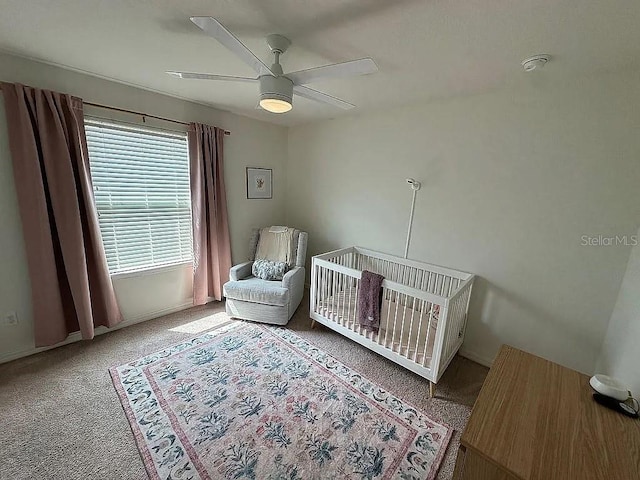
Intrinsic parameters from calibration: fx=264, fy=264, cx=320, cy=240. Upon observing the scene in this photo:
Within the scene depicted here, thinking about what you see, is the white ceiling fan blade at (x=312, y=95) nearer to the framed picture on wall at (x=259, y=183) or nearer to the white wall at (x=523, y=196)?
the white wall at (x=523, y=196)

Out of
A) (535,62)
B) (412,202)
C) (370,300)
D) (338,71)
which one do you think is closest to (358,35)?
(338,71)

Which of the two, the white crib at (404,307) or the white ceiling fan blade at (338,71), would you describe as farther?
the white crib at (404,307)

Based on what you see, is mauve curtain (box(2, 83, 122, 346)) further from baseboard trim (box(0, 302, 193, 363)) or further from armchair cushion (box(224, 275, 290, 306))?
armchair cushion (box(224, 275, 290, 306))

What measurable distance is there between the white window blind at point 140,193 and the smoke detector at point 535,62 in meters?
2.93

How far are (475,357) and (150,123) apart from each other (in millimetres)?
3767

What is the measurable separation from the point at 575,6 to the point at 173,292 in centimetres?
369

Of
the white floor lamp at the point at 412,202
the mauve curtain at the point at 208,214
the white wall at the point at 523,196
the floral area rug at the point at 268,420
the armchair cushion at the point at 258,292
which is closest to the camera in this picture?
the floral area rug at the point at 268,420

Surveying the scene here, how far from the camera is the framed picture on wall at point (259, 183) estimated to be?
3.45 m

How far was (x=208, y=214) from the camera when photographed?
3.02 m

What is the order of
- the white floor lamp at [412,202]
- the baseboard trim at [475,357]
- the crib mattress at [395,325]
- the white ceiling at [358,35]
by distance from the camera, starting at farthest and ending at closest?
the white floor lamp at [412,202] → the baseboard trim at [475,357] → the crib mattress at [395,325] → the white ceiling at [358,35]

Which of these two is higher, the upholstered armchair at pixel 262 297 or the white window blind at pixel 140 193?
the white window blind at pixel 140 193

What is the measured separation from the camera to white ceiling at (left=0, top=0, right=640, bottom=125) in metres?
1.19

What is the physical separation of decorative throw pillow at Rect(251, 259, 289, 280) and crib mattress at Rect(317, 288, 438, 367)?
0.66 m

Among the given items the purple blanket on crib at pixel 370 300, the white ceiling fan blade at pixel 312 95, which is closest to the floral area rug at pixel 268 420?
the purple blanket on crib at pixel 370 300
